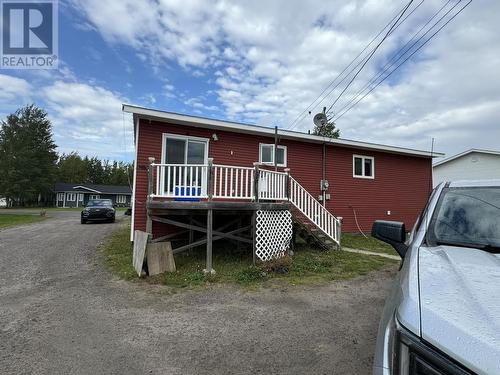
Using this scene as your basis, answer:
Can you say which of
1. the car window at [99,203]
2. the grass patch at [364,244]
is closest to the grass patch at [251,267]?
the grass patch at [364,244]

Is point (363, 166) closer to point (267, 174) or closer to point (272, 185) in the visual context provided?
point (272, 185)

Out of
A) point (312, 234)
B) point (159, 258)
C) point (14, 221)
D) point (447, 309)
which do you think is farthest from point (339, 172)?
point (14, 221)

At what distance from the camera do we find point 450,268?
150cm

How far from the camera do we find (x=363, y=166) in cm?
1442

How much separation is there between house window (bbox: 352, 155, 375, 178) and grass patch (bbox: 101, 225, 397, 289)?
5.79 meters

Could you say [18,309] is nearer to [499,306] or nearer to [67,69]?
[499,306]

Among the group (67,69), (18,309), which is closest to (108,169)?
(67,69)

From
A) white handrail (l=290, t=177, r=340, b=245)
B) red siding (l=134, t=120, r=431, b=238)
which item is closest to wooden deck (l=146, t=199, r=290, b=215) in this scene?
white handrail (l=290, t=177, r=340, b=245)

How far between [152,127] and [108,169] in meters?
74.4

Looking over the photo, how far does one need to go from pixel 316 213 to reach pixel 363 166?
542 centimetres

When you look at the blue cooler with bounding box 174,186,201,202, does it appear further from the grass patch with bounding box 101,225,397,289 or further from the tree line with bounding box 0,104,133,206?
the tree line with bounding box 0,104,133,206

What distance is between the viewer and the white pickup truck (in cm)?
95

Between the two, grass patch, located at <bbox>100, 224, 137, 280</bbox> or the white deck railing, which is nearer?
grass patch, located at <bbox>100, 224, 137, 280</bbox>

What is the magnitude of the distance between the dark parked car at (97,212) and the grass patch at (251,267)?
37.2 ft
